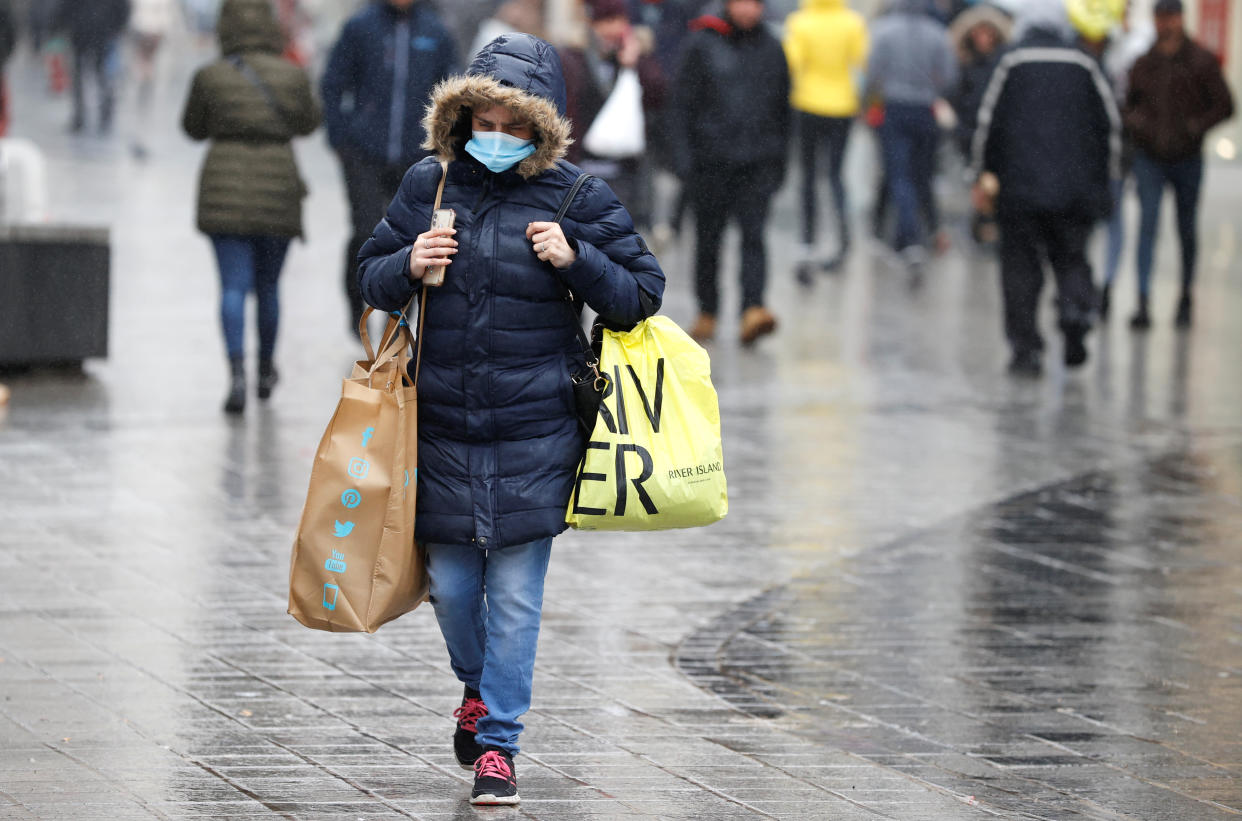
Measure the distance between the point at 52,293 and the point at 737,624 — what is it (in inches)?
215

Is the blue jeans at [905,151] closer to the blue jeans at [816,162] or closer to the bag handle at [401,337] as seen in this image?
the blue jeans at [816,162]

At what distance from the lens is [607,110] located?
1307cm

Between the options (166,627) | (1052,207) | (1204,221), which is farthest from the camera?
(1204,221)

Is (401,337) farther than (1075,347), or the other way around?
(1075,347)

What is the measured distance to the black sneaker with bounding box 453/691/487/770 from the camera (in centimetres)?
501

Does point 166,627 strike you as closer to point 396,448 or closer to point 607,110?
point 396,448

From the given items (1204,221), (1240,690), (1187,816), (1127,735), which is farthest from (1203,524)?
(1204,221)

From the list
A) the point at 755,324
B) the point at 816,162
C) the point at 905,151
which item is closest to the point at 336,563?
the point at 755,324

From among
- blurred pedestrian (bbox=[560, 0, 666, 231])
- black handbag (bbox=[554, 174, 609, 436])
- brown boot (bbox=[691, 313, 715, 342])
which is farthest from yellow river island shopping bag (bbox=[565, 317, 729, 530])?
brown boot (bbox=[691, 313, 715, 342])

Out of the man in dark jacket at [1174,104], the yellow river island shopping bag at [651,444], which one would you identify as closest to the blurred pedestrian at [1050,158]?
the man in dark jacket at [1174,104]

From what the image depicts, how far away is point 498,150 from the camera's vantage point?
4.71 metres

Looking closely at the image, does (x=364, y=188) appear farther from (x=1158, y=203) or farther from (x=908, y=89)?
(x=908, y=89)

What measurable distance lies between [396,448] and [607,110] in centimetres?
853

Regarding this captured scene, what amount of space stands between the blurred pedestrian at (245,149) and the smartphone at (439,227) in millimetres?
5267
